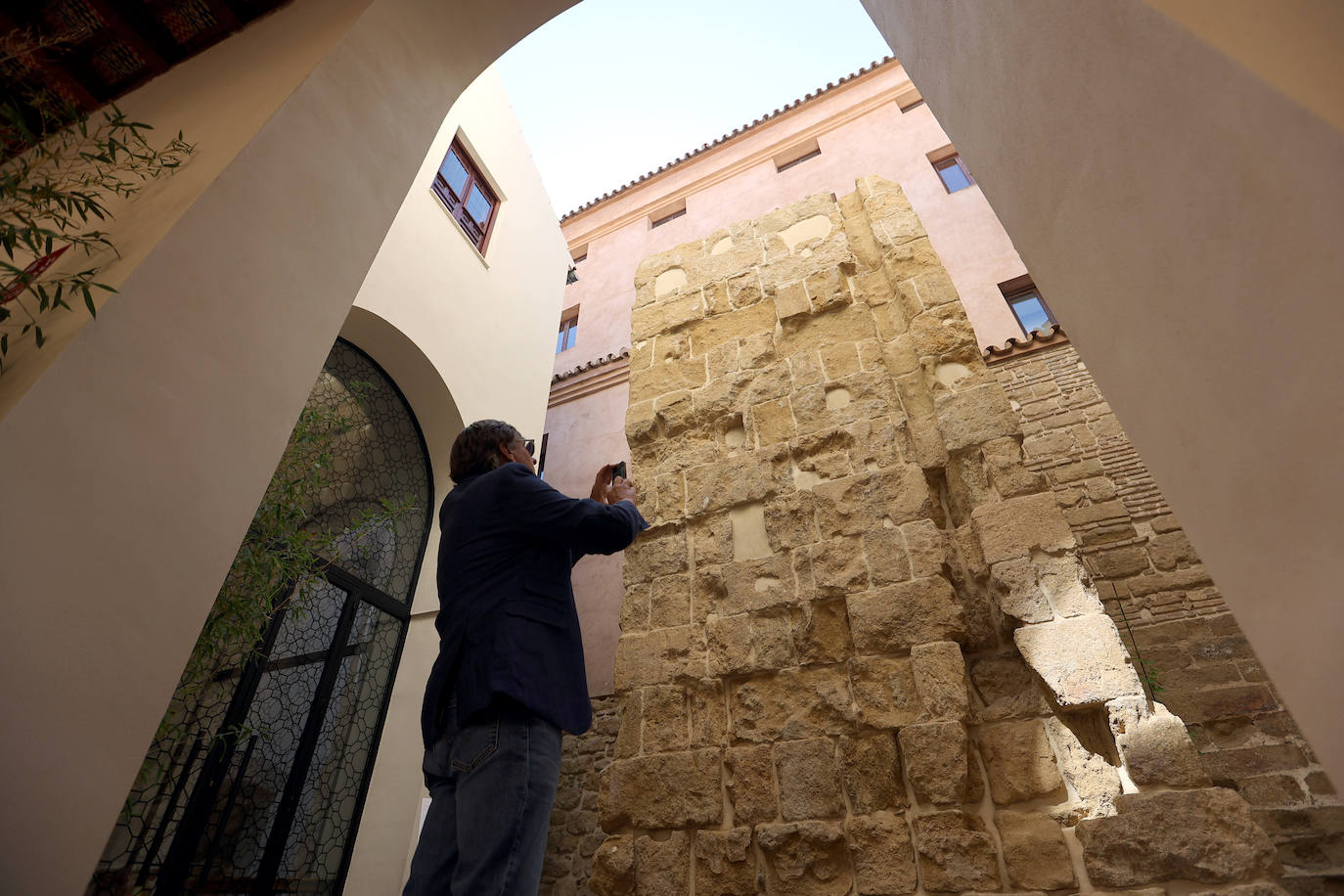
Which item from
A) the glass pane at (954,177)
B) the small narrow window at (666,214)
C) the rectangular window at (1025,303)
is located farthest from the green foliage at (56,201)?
the small narrow window at (666,214)

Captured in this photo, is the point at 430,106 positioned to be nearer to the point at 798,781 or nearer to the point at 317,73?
the point at 317,73

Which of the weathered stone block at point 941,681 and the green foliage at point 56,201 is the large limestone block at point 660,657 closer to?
the weathered stone block at point 941,681

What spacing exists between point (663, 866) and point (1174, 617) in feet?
12.9

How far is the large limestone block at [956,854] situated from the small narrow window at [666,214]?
450 inches

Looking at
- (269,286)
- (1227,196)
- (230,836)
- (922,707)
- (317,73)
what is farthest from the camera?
(230,836)

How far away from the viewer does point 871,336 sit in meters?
3.16

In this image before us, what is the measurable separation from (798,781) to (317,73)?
Answer: 284cm

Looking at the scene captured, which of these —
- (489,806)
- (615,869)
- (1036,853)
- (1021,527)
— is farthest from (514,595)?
(1021,527)

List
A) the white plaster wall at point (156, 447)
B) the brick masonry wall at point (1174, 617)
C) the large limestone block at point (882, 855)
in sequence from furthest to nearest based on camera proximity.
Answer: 1. the brick masonry wall at point (1174, 617)
2. the large limestone block at point (882, 855)
3. the white plaster wall at point (156, 447)

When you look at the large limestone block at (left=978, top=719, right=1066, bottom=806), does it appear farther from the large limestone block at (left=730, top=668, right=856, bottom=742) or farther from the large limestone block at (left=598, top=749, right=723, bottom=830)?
the large limestone block at (left=598, top=749, right=723, bottom=830)

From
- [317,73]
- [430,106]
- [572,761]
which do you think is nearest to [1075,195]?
[317,73]

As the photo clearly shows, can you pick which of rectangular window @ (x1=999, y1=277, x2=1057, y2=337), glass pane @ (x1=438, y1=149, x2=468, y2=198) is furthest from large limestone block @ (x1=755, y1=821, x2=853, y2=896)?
Answer: rectangular window @ (x1=999, y1=277, x2=1057, y2=337)

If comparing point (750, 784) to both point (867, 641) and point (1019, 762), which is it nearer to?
point (867, 641)

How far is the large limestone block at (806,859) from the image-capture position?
80.4 inches
